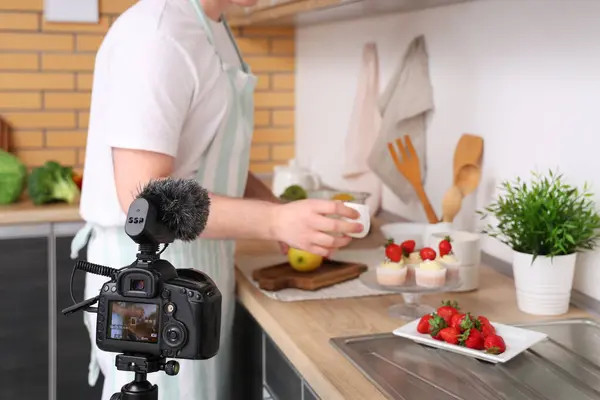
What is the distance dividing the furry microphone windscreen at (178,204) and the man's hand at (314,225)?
45 cm

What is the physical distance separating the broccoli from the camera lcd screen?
1.70m

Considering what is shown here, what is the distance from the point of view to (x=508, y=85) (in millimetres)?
1792

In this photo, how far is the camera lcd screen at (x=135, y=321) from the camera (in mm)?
845

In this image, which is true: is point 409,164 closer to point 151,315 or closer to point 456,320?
point 456,320

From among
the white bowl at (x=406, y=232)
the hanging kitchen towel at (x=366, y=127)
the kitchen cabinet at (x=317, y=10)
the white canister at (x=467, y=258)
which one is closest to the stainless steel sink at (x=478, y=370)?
the white canister at (x=467, y=258)

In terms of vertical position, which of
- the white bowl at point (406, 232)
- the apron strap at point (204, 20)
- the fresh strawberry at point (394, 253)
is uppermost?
the apron strap at point (204, 20)

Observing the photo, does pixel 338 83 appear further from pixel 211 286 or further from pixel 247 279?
pixel 211 286

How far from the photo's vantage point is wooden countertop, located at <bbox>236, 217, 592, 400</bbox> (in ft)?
3.98

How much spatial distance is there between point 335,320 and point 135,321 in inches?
27.2

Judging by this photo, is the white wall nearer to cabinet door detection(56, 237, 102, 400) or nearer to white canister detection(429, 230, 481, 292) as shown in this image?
white canister detection(429, 230, 481, 292)

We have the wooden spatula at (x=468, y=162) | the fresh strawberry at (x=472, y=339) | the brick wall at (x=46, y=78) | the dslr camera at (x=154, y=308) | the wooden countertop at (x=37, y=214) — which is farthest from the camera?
the brick wall at (x=46, y=78)

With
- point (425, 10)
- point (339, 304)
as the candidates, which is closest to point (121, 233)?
point (339, 304)

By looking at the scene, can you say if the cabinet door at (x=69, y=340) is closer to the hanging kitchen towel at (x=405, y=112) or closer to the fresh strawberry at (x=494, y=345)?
the hanging kitchen towel at (x=405, y=112)

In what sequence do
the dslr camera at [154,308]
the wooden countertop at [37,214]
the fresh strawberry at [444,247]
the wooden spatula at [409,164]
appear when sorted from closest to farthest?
the dslr camera at [154,308]
the fresh strawberry at [444,247]
the wooden spatula at [409,164]
the wooden countertop at [37,214]
